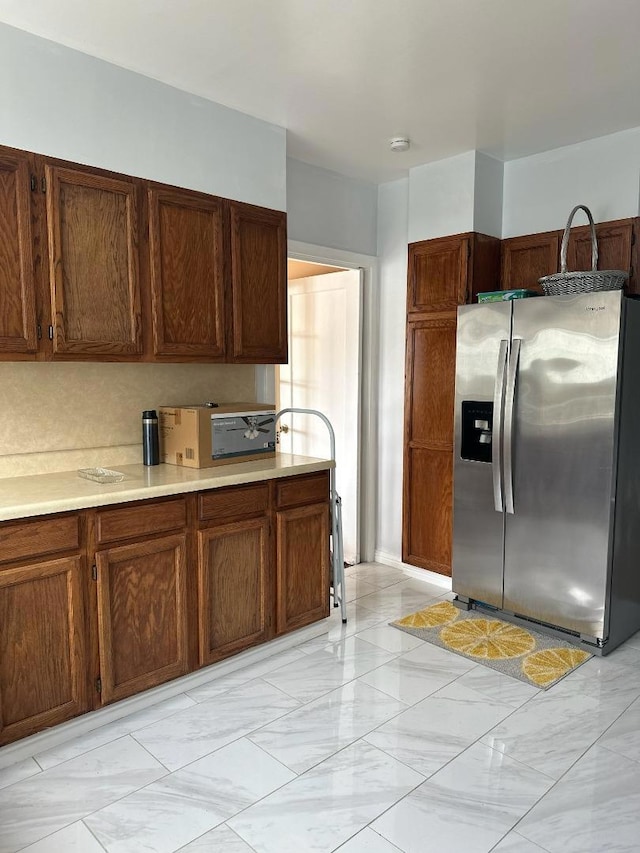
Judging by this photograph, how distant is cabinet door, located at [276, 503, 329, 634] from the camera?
3.02m

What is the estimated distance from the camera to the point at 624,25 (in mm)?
2299

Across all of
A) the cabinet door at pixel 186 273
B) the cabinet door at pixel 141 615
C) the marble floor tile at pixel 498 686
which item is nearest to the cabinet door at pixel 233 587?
the cabinet door at pixel 141 615

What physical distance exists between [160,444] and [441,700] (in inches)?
69.3

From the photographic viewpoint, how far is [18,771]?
2168mm

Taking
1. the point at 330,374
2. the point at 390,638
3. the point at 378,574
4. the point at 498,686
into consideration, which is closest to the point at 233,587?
the point at 390,638

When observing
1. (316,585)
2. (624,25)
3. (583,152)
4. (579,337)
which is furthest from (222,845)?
(583,152)

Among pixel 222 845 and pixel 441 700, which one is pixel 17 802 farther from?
pixel 441 700

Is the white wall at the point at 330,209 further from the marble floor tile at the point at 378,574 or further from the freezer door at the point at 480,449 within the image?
the marble floor tile at the point at 378,574

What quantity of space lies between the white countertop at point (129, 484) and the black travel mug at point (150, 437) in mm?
48

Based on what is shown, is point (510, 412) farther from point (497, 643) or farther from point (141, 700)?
point (141, 700)

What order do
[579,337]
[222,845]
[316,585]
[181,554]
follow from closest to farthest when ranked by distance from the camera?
1. [222,845]
2. [181,554]
3. [579,337]
4. [316,585]

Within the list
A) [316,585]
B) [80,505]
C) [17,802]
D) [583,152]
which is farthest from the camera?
[583,152]

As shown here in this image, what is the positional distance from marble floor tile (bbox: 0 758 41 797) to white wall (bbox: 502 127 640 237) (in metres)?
3.72

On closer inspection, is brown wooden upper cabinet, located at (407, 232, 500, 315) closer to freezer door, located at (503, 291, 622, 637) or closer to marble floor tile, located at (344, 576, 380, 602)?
freezer door, located at (503, 291, 622, 637)
